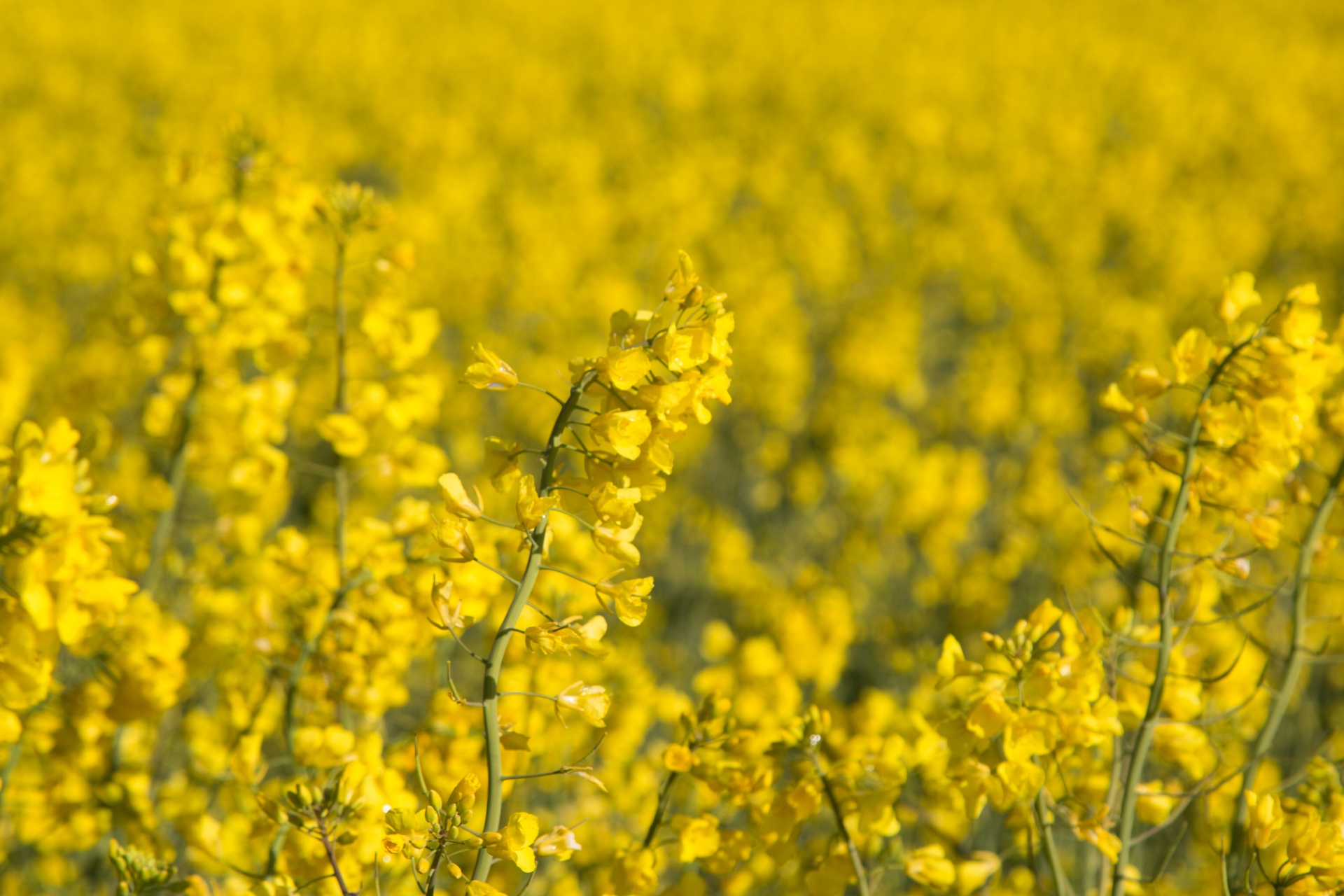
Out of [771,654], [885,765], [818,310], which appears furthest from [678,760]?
[818,310]

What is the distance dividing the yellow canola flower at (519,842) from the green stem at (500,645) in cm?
2

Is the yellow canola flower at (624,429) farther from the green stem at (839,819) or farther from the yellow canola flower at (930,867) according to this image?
the yellow canola flower at (930,867)

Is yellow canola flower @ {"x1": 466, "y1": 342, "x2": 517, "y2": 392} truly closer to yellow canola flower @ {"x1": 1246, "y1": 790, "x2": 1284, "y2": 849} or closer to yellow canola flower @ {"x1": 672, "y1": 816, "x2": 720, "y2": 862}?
yellow canola flower @ {"x1": 672, "y1": 816, "x2": 720, "y2": 862}

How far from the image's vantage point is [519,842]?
1129 mm

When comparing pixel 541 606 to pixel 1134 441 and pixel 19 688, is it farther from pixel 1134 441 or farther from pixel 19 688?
pixel 1134 441

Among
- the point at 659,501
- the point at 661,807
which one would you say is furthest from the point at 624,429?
the point at 659,501

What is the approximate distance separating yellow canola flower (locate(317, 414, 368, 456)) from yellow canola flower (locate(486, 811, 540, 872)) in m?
1.15

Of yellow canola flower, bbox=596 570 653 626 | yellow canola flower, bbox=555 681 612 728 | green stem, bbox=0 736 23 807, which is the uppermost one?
yellow canola flower, bbox=596 570 653 626

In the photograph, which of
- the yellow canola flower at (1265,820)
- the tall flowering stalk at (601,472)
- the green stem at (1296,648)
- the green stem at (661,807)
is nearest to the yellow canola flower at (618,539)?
the tall flowering stalk at (601,472)

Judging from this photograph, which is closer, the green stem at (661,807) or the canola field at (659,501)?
the canola field at (659,501)

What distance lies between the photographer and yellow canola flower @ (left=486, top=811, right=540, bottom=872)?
1.12 metres

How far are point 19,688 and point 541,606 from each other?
0.90 metres

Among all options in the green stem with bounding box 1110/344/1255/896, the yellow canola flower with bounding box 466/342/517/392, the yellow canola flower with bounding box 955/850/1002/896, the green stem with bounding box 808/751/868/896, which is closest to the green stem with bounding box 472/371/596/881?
the yellow canola flower with bounding box 466/342/517/392

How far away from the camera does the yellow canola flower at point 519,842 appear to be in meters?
1.12
